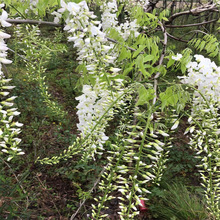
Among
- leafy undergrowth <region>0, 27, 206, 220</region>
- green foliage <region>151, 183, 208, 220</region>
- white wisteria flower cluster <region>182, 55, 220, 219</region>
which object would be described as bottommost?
leafy undergrowth <region>0, 27, 206, 220</region>

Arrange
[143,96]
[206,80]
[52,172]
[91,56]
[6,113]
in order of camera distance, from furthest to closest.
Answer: [52,172], [206,80], [91,56], [143,96], [6,113]

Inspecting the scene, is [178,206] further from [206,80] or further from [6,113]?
[6,113]

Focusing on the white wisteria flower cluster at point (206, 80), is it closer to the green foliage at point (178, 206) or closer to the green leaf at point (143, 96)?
the green leaf at point (143, 96)

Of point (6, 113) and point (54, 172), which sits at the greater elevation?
point (6, 113)

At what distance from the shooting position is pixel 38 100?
5445 mm

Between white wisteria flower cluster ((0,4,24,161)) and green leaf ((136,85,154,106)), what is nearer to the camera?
white wisteria flower cluster ((0,4,24,161))

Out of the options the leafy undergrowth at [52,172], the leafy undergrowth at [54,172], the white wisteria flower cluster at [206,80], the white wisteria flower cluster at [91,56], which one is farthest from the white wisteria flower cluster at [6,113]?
the white wisteria flower cluster at [206,80]

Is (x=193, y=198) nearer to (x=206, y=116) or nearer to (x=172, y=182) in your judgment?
(x=172, y=182)

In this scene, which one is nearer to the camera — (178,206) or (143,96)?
(143,96)

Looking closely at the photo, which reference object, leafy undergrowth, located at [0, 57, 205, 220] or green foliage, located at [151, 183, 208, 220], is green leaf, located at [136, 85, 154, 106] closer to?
leafy undergrowth, located at [0, 57, 205, 220]

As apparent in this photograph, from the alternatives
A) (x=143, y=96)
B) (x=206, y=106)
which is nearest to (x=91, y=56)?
(x=143, y=96)

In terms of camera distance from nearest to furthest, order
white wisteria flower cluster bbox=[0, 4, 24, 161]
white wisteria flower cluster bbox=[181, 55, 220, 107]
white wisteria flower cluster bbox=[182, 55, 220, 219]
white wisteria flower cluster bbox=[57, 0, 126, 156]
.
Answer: white wisteria flower cluster bbox=[0, 4, 24, 161] < white wisteria flower cluster bbox=[57, 0, 126, 156] < white wisteria flower cluster bbox=[182, 55, 220, 219] < white wisteria flower cluster bbox=[181, 55, 220, 107]

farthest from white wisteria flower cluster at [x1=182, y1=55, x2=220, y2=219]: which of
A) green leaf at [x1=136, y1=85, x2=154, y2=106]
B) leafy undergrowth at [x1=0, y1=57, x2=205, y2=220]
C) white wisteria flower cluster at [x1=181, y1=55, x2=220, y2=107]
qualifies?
leafy undergrowth at [x1=0, y1=57, x2=205, y2=220]

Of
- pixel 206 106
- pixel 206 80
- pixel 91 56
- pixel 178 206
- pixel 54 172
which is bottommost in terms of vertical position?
pixel 54 172
